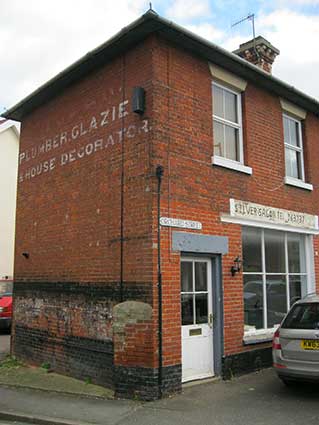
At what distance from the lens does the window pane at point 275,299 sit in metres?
9.77

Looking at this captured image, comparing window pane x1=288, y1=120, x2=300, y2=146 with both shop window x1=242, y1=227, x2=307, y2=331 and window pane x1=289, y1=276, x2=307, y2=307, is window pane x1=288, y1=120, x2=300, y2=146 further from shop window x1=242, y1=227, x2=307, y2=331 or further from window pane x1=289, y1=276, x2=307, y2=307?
window pane x1=289, y1=276, x2=307, y2=307

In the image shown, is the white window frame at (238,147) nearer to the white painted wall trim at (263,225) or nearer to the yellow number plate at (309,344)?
the white painted wall trim at (263,225)

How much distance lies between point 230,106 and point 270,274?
144 inches

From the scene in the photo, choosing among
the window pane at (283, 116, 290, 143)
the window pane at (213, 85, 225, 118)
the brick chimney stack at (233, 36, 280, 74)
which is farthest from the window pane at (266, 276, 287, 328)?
the brick chimney stack at (233, 36, 280, 74)

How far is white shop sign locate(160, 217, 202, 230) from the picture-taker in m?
7.56

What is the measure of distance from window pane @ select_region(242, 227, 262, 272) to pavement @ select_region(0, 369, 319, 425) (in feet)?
7.76

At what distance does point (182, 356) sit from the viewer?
7836 mm

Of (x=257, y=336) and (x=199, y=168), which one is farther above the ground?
(x=199, y=168)

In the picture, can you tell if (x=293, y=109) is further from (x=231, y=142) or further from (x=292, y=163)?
(x=231, y=142)

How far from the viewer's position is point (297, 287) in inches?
420

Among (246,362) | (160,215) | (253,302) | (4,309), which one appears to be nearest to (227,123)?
(160,215)

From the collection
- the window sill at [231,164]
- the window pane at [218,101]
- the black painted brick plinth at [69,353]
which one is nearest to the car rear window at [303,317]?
the window sill at [231,164]

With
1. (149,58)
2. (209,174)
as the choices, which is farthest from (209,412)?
(149,58)

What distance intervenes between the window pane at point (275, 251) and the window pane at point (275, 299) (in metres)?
0.21
